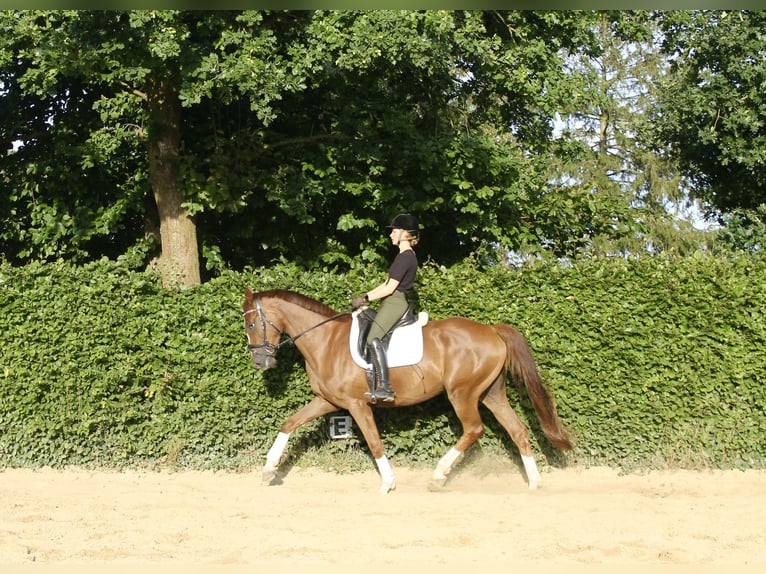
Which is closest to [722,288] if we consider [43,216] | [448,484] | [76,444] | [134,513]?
[448,484]

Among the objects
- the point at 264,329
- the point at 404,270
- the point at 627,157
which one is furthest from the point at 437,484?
the point at 627,157

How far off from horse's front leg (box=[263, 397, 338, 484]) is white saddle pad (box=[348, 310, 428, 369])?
71 centimetres

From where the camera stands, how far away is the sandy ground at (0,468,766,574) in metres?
6.11

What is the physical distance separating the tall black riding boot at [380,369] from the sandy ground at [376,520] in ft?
3.67

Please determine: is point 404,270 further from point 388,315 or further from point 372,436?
point 372,436

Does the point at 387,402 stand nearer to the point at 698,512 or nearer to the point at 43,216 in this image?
the point at 698,512

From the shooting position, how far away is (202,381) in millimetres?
9266

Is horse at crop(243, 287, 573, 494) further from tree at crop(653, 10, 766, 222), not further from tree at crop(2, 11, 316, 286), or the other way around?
tree at crop(653, 10, 766, 222)

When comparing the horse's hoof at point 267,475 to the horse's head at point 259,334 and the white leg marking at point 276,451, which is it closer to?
the white leg marking at point 276,451

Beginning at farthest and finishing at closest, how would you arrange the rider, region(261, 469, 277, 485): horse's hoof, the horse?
region(261, 469, 277, 485): horse's hoof < the horse < the rider

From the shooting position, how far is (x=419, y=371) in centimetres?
835

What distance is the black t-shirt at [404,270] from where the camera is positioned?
322 inches

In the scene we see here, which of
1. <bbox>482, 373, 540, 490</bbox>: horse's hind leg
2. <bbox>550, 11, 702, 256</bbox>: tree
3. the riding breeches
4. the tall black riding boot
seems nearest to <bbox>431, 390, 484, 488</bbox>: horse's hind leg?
<bbox>482, 373, 540, 490</bbox>: horse's hind leg

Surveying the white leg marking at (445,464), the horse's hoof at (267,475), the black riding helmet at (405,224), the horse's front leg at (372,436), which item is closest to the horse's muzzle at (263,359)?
the horse's front leg at (372,436)
